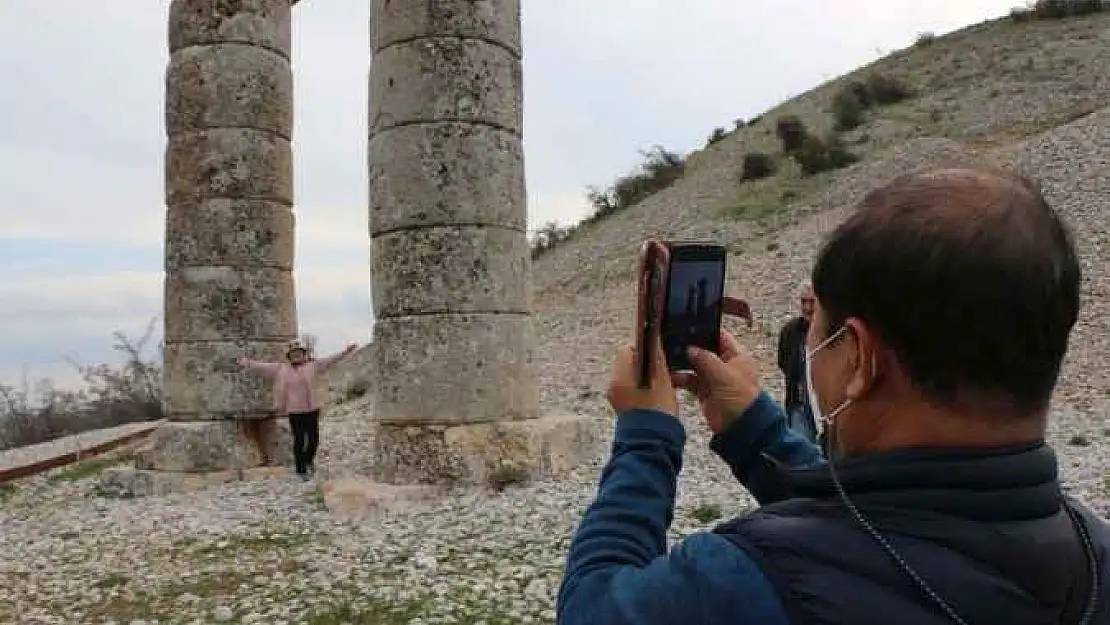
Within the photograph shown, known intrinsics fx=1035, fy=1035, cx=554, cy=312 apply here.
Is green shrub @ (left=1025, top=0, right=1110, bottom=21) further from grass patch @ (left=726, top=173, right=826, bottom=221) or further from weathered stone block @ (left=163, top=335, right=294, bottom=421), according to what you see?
weathered stone block @ (left=163, top=335, right=294, bottom=421)

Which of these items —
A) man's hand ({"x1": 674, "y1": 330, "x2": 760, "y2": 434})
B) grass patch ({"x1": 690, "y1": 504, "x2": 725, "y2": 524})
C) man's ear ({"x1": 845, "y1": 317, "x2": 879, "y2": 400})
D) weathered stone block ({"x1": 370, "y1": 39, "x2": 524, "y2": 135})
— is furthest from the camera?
weathered stone block ({"x1": 370, "y1": 39, "x2": 524, "y2": 135})

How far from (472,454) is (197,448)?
13.8ft

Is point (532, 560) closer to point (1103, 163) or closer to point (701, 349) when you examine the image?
point (701, 349)

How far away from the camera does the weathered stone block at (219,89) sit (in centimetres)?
1170

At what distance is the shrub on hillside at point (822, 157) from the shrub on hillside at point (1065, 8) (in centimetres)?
1521

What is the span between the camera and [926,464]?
133cm

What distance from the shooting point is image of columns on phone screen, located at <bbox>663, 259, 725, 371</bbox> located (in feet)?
5.79

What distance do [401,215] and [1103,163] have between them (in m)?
16.6

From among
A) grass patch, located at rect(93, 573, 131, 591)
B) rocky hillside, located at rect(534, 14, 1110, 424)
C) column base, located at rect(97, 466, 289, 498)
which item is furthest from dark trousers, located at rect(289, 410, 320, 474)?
rocky hillside, located at rect(534, 14, 1110, 424)

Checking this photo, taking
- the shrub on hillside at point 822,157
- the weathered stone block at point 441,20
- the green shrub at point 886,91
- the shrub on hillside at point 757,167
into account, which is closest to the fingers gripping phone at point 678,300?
the weathered stone block at point 441,20

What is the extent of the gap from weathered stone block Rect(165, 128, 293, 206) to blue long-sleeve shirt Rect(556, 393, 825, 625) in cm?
1066

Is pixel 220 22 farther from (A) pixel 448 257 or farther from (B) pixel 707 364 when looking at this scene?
(B) pixel 707 364

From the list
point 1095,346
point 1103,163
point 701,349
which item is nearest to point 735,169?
point 1103,163

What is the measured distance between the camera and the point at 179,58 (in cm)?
1188
